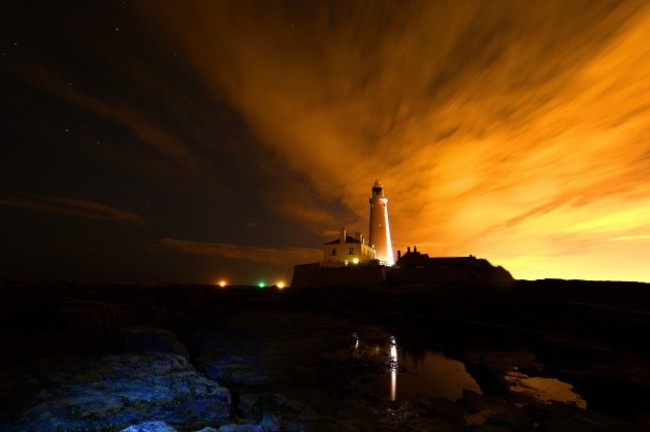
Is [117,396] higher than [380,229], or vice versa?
[380,229]

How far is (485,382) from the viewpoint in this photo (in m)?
12.6

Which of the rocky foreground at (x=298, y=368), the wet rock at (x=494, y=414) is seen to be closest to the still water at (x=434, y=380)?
the rocky foreground at (x=298, y=368)

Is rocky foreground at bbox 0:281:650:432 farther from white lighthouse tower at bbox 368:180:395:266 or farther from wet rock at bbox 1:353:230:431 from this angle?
white lighthouse tower at bbox 368:180:395:266

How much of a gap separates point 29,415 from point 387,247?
52.3 m

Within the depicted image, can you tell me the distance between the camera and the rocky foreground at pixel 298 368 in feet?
23.4

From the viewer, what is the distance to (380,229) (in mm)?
56219

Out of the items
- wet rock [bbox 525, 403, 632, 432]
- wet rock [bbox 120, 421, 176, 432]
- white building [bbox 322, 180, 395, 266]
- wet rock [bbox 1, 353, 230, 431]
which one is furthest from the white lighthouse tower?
wet rock [bbox 120, 421, 176, 432]

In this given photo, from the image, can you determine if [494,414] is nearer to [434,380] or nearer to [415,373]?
[434,380]

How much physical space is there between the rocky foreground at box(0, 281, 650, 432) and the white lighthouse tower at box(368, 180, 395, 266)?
29.6 metres

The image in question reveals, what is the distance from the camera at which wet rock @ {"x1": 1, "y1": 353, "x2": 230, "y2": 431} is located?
240 inches

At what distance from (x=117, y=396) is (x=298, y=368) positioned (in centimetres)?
683

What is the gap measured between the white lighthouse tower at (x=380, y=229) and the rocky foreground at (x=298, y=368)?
29.6 metres

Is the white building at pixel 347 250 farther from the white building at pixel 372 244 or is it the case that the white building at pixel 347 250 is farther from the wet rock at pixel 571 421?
the wet rock at pixel 571 421

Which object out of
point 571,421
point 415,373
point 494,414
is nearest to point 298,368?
point 415,373
